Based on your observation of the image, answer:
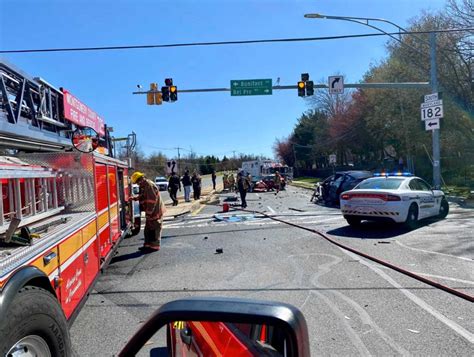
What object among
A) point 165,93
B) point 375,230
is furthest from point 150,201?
point 165,93

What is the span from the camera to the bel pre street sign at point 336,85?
20141mm

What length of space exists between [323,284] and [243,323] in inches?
196

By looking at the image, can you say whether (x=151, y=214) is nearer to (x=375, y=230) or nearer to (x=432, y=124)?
(x=375, y=230)

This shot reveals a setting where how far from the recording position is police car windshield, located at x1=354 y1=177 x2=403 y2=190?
11.6 metres

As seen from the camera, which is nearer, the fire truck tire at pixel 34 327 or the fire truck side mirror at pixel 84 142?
the fire truck tire at pixel 34 327

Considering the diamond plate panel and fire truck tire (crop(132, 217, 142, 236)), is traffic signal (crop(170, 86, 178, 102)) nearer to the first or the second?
fire truck tire (crop(132, 217, 142, 236))

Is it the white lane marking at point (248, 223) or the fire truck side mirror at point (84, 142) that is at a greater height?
the fire truck side mirror at point (84, 142)

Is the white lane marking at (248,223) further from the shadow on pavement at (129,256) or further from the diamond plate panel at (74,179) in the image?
the diamond plate panel at (74,179)

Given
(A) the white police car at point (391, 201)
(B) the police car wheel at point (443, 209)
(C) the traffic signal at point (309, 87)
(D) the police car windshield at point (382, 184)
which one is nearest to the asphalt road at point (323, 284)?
(A) the white police car at point (391, 201)

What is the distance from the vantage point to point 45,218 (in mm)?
4762

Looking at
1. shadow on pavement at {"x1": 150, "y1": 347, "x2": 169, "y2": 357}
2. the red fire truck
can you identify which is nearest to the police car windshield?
the red fire truck

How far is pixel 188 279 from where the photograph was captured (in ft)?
22.5

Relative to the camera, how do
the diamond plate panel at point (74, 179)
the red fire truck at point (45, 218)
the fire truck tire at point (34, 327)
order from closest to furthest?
the fire truck tire at point (34, 327) < the red fire truck at point (45, 218) < the diamond plate panel at point (74, 179)

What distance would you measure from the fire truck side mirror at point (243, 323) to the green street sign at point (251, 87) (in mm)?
20473
